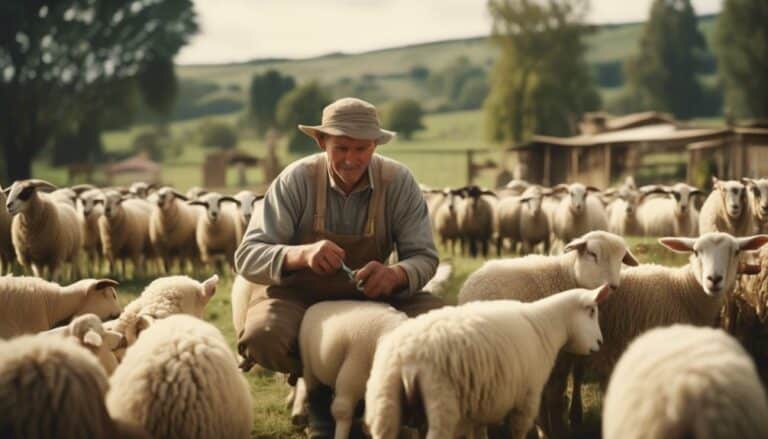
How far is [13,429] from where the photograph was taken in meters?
3.40

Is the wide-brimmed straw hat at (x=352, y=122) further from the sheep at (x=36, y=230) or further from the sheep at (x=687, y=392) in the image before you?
the sheep at (x=36, y=230)

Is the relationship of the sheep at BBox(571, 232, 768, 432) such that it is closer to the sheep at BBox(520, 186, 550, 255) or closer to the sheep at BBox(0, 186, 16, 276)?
the sheep at BBox(0, 186, 16, 276)

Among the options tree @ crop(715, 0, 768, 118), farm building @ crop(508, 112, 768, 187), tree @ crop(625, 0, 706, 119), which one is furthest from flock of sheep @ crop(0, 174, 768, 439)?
tree @ crop(625, 0, 706, 119)

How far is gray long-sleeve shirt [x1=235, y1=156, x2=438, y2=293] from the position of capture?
5074mm

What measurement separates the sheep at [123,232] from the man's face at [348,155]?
890 cm

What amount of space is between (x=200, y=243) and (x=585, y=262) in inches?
347

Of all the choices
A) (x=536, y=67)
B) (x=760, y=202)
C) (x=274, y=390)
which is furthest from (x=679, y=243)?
(x=536, y=67)

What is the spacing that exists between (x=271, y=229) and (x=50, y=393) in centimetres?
184

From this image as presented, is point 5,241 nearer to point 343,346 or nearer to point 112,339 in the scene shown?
point 112,339

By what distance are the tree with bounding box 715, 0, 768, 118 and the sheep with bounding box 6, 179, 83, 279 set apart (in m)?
54.8

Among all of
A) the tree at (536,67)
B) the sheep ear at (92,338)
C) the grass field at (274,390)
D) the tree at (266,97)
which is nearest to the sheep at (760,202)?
the grass field at (274,390)

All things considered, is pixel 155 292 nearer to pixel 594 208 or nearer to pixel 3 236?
pixel 3 236

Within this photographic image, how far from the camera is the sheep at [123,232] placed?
13.3 metres

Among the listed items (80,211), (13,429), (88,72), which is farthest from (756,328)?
(88,72)
